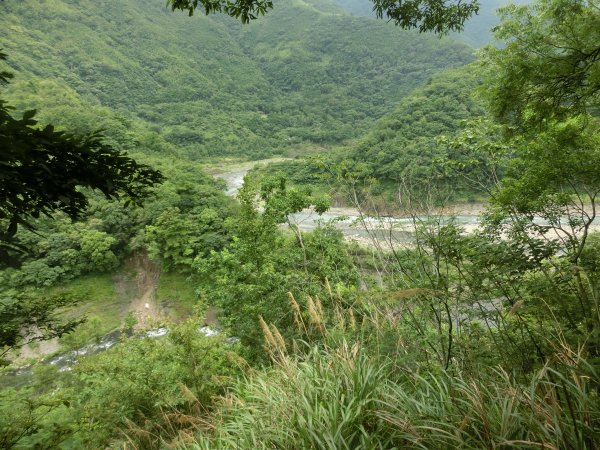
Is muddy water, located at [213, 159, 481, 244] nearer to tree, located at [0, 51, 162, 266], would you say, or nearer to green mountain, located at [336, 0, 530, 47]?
tree, located at [0, 51, 162, 266]

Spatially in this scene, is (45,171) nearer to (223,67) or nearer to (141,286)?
(141,286)

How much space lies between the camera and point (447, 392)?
5.74ft

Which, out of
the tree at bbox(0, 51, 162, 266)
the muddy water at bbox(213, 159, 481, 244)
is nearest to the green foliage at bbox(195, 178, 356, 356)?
the muddy water at bbox(213, 159, 481, 244)

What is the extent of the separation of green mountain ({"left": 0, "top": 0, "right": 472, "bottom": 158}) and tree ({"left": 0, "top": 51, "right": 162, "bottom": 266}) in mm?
41959

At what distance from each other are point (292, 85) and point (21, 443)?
91.1 meters

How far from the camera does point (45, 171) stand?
1.83 m

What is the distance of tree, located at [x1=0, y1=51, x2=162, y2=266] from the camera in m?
1.56

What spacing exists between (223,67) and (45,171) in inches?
3820

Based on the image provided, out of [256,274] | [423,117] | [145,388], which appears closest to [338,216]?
[256,274]

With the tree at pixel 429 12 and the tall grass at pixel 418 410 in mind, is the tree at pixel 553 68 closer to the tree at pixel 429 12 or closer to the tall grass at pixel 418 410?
the tree at pixel 429 12

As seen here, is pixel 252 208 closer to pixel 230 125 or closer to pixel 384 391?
pixel 384 391

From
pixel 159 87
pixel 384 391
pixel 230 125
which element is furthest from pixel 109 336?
pixel 159 87

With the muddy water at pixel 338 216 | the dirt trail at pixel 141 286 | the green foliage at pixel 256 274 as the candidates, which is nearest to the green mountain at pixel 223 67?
the muddy water at pixel 338 216

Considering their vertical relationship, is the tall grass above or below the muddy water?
above
